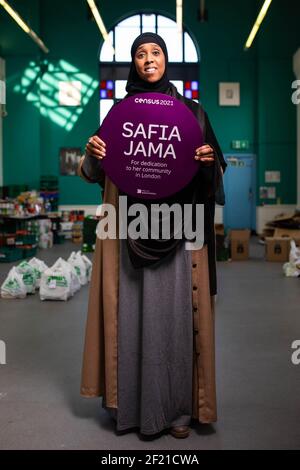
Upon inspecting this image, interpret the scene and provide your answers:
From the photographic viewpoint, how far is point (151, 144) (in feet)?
7.11

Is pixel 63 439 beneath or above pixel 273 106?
beneath

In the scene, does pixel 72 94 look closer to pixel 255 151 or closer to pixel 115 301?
pixel 255 151

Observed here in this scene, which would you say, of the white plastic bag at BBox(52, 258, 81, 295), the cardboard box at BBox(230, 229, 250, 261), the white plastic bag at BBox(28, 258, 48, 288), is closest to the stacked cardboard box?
the cardboard box at BBox(230, 229, 250, 261)

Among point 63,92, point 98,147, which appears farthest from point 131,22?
point 98,147

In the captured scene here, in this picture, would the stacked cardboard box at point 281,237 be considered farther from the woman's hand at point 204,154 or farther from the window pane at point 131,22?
the woman's hand at point 204,154

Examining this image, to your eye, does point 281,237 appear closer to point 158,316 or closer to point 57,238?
point 57,238

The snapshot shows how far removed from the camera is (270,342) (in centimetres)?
392

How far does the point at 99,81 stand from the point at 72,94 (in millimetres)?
746

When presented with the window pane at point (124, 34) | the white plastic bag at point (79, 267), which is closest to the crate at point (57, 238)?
the window pane at point (124, 34)

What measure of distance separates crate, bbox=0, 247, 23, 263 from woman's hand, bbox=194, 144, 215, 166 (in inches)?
285

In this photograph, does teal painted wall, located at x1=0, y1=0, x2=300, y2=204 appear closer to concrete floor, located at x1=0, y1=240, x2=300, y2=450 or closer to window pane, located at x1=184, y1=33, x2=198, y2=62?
window pane, located at x1=184, y1=33, x2=198, y2=62

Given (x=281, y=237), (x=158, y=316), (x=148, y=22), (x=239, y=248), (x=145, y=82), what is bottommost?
(x=239, y=248)

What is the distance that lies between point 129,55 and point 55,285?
10.1 m
